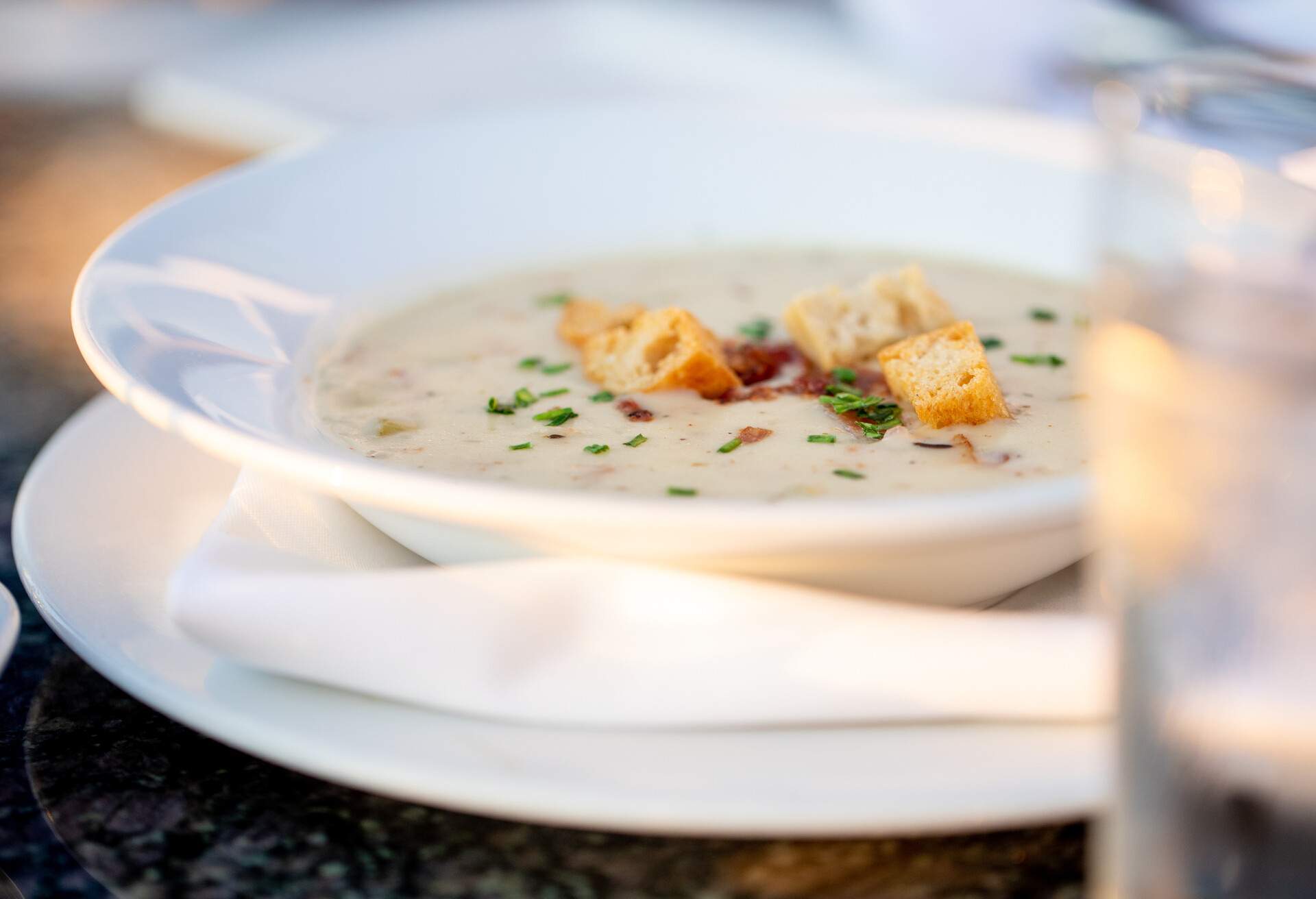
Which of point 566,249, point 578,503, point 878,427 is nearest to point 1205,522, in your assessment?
point 578,503

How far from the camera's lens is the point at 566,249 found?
2131 mm

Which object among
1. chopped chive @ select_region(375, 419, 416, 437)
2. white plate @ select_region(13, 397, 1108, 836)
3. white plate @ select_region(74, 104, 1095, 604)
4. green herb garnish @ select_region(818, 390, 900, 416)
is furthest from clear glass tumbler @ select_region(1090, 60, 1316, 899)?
chopped chive @ select_region(375, 419, 416, 437)

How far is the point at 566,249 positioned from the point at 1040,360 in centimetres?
77

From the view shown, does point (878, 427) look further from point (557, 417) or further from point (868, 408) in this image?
point (557, 417)

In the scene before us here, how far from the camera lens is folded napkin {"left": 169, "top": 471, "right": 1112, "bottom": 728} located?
96cm

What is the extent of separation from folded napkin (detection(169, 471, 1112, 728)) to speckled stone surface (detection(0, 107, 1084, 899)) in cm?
9

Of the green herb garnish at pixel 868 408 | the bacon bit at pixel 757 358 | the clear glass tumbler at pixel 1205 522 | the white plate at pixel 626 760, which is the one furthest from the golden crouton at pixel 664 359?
the clear glass tumbler at pixel 1205 522

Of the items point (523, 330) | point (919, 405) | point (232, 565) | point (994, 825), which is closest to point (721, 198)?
point (523, 330)

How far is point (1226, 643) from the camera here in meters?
0.69

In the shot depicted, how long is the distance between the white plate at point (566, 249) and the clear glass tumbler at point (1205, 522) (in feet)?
0.78

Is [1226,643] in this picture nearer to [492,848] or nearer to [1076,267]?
[492,848]

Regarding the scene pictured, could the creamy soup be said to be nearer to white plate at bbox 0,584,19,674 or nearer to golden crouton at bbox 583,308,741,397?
golden crouton at bbox 583,308,741,397

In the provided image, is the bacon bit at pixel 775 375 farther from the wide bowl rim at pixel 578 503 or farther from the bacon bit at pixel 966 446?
the wide bowl rim at pixel 578 503

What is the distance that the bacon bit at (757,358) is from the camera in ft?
5.26
